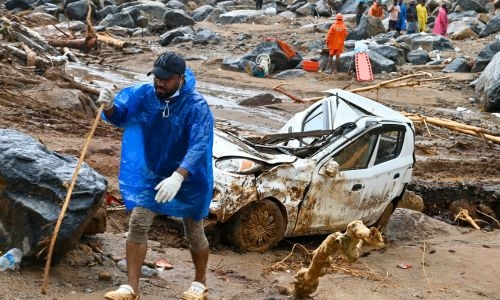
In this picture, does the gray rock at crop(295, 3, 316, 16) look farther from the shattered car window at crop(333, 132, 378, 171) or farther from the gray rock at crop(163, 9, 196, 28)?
the shattered car window at crop(333, 132, 378, 171)

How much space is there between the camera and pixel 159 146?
5.13 m

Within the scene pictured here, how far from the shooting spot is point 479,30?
96.6ft

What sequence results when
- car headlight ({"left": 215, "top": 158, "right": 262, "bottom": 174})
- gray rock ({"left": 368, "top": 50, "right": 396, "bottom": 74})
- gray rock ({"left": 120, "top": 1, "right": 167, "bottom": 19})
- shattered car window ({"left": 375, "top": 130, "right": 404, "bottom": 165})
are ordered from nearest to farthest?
car headlight ({"left": 215, "top": 158, "right": 262, "bottom": 174})
shattered car window ({"left": 375, "top": 130, "right": 404, "bottom": 165})
gray rock ({"left": 368, "top": 50, "right": 396, "bottom": 74})
gray rock ({"left": 120, "top": 1, "right": 167, "bottom": 19})

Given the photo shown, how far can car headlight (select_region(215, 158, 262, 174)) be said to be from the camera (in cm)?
745

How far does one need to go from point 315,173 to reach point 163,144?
3.08 meters

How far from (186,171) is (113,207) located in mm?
3110

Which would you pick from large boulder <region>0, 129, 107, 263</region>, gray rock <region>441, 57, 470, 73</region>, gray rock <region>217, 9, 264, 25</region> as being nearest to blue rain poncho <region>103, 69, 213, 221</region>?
large boulder <region>0, 129, 107, 263</region>

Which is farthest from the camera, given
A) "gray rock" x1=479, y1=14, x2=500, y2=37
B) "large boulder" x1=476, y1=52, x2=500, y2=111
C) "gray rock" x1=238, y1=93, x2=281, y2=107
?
"gray rock" x1=479, y1=14, x2=500, y2=37

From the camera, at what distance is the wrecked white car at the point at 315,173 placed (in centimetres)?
747

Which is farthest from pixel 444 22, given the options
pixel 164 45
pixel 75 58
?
pixel 75 58

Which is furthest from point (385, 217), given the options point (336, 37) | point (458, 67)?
point (458, 67)

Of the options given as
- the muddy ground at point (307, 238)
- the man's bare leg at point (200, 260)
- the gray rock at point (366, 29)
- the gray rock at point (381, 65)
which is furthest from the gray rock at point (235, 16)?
the man's bare leg at point (200, 260)

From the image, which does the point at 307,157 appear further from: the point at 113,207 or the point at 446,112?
the point at 446,112

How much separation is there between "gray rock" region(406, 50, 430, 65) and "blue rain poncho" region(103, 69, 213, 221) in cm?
1918
